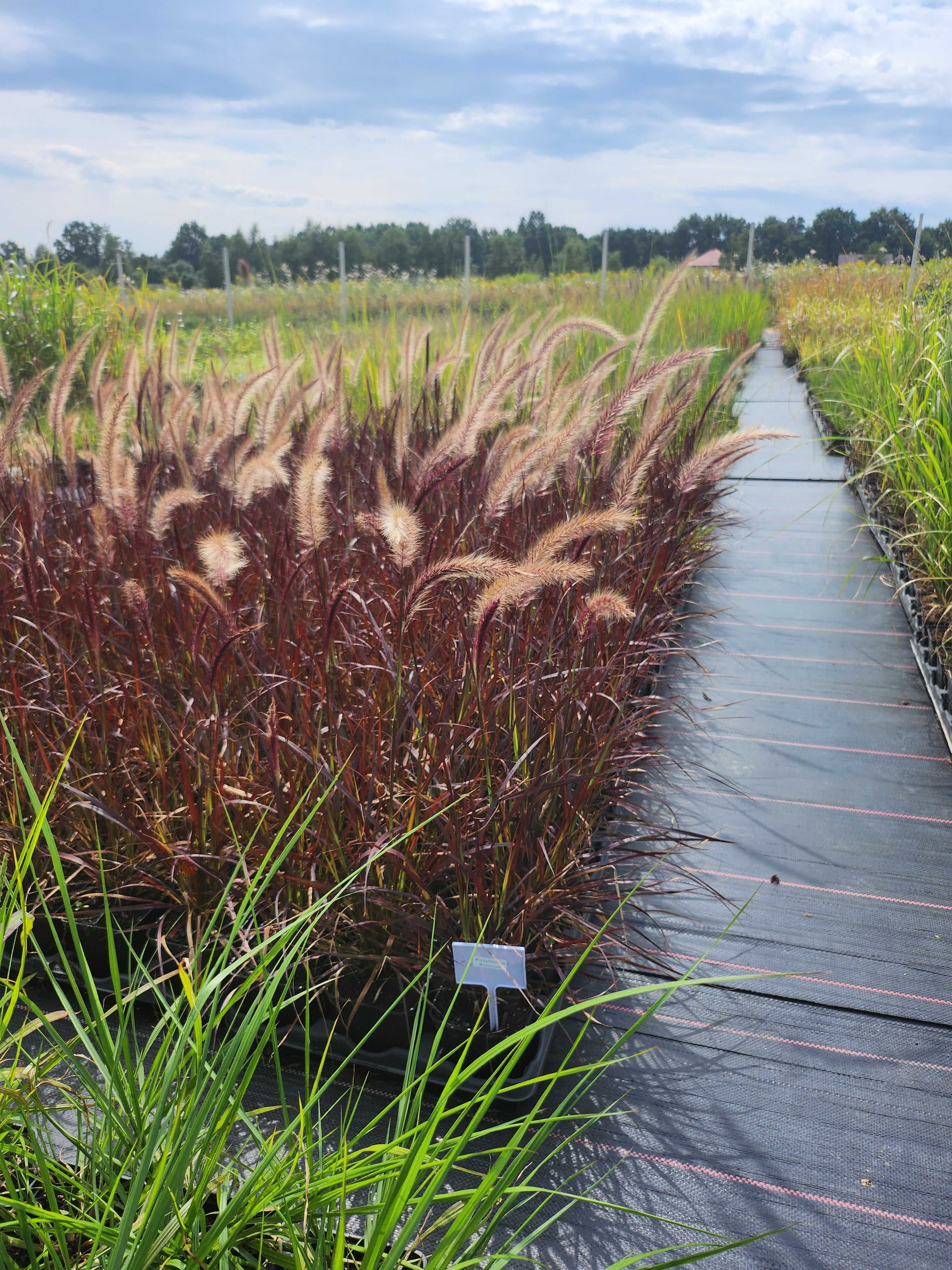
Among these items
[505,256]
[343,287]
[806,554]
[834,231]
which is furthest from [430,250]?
[834,231]

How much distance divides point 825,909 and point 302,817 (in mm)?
1047

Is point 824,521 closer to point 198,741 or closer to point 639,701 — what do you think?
point 639,701

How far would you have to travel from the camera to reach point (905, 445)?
3258 mm

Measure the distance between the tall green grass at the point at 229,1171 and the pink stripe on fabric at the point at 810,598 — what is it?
2.68 metres

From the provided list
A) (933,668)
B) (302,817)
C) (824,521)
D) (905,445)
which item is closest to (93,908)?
(302,817)

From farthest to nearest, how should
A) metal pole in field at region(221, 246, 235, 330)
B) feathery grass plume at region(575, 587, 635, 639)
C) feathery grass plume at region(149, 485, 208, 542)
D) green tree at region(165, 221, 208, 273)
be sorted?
green tree at region(165, 221, 208, 273) < metal pole in field at region(221, 246, 235, 330) < feathery grass plume at region(149, 485, 208, 542) < feathery grass plume at region(575, 587, 635, 639)

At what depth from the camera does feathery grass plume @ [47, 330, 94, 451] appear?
2.28m

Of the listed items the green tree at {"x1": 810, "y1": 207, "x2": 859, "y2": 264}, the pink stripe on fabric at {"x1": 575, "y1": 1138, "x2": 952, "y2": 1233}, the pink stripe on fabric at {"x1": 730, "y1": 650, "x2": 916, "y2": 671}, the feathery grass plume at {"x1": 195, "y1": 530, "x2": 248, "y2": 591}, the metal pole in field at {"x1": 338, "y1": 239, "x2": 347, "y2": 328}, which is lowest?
the pink stripe on fabric at {"x1": 575, "y1": 1138, "x2": 952, "y2": 1233}

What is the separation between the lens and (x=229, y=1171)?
927mm

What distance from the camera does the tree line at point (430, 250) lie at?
8367 millimetres

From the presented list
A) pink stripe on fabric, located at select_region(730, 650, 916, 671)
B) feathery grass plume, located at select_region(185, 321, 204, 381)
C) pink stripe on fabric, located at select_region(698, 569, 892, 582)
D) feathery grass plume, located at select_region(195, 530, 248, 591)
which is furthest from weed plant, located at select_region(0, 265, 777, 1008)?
pink stripe on fabric, located at select_region(698, 569, 892, 582)

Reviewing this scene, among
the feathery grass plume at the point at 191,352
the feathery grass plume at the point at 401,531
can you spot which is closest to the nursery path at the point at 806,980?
the feathery grass plume at the point at 401,531

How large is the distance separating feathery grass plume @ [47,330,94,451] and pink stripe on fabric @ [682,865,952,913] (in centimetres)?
188

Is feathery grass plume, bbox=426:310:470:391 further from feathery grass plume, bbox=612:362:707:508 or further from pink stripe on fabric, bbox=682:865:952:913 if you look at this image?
pink stripe on fabric, bbox=682:865:952:913
